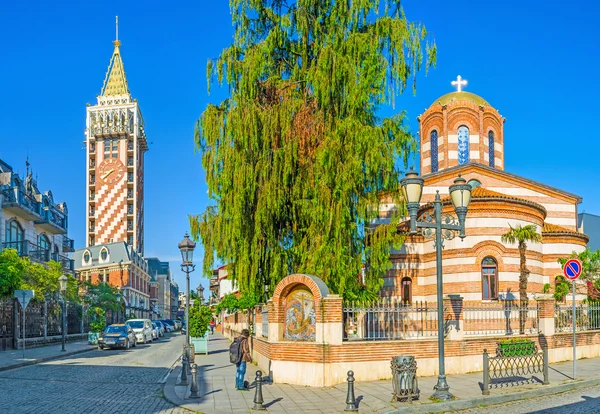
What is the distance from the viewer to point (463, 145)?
33.0m

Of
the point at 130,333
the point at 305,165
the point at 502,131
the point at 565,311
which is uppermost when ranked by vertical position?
the point at 502,131

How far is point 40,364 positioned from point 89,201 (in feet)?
223

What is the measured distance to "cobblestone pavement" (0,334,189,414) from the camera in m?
12.2

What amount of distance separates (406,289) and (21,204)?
25.4 metres

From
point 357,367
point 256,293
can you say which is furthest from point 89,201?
point 357,367

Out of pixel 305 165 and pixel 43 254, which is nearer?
pixel 305 165

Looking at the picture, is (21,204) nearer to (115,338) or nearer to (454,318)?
(115,338)

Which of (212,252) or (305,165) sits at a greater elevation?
(305,165)

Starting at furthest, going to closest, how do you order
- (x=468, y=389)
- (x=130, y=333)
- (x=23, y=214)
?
1. (x=23, y=214)
2. (x=130, y=333)
3. (x=468, y=389)

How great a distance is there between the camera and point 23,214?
41719 millimetres

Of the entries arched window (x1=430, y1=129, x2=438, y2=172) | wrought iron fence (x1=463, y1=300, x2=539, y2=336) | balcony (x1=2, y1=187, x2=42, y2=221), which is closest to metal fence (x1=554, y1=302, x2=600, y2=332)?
wrought iron fence (x1=463, y1=300, x2=539, y2=336)

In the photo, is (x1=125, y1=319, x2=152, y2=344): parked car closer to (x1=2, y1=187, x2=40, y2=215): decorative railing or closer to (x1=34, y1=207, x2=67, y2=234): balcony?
(x1=2, y1=187, x2=40, y2=215): decorative railing

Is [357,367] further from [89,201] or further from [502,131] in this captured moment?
[89,201]

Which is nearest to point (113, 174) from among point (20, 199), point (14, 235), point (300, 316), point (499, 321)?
point (14, 235)
